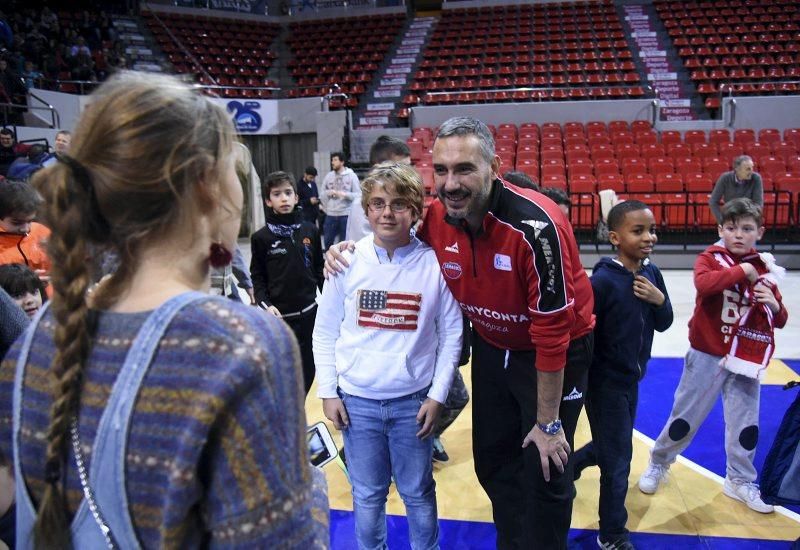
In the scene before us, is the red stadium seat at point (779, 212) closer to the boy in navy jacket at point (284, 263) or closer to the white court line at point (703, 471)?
the white court line at point (703, 471)

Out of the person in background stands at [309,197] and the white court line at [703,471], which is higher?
the person in background stands at [309,197]

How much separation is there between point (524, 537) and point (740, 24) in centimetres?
1946

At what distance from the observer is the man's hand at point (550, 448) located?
84.8 inches

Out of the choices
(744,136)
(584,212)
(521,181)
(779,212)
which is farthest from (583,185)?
(521,181)

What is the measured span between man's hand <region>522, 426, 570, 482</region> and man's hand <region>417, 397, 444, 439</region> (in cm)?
37

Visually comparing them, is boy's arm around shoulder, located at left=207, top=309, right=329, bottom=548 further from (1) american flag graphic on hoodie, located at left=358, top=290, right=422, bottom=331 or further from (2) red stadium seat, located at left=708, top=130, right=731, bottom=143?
(2) red stadium seat, located at left=708, top=130, right=731, bottom=143

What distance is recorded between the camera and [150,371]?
0.74 meters

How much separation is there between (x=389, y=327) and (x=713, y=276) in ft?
5.90

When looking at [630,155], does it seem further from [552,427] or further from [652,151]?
[552,427]

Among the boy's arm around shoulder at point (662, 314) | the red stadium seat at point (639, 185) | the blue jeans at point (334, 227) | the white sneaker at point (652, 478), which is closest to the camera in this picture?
the boy's arm around shoulder at point (662, 314)

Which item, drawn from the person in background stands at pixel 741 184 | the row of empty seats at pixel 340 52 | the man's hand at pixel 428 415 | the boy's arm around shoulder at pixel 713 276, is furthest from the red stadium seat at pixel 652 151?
the man's hand at pixel 428 415

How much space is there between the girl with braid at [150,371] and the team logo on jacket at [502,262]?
1374mm

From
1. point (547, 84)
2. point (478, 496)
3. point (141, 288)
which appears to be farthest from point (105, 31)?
point (141, 288)

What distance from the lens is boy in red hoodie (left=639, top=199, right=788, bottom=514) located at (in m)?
2.98
